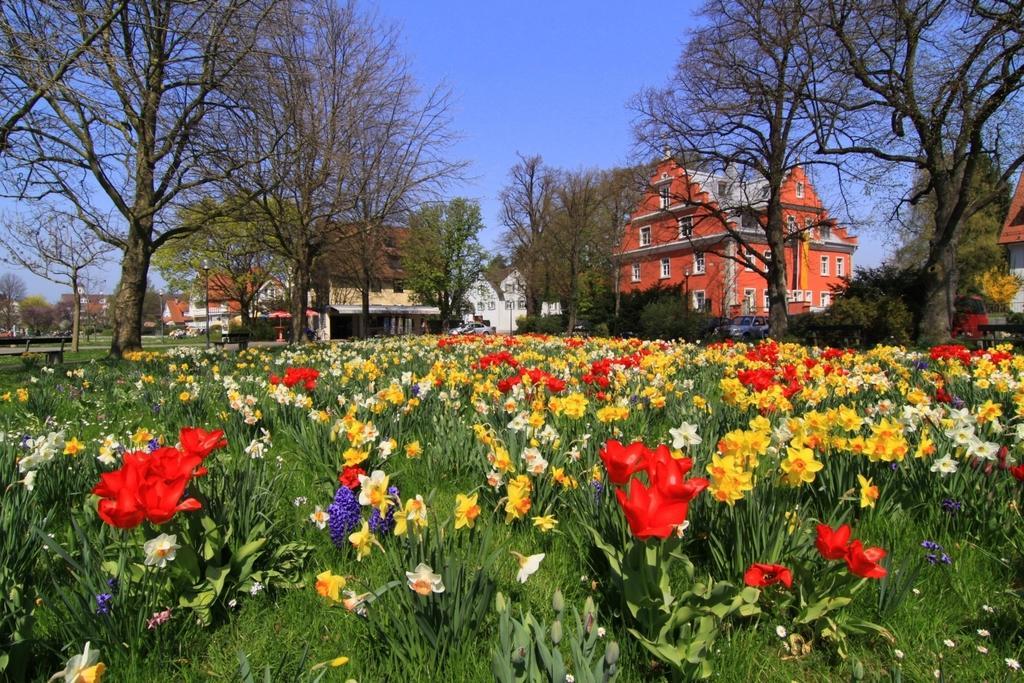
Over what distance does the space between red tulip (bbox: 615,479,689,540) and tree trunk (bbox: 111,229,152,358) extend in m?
14.8

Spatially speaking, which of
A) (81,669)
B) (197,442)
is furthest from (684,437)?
(81,669)

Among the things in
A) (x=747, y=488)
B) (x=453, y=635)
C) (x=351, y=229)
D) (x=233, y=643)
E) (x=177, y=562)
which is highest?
(x=351, y=229)

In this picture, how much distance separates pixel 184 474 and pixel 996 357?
703 cm

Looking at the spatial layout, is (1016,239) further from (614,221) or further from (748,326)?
(614,221)

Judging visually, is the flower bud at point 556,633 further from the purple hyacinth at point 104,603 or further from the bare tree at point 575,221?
the bare tree at point 575,221

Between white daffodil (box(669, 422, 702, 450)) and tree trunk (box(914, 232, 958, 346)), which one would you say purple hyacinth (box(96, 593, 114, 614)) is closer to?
white daffodil (box(669, 422, 702, 450))

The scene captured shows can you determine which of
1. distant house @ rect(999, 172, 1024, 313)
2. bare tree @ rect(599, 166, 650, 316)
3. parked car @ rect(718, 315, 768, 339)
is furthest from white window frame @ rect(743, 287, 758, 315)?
distant house @ rect(999, 172, 1024, 313)

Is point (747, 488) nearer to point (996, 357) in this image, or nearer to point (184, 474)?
point (184, 474)

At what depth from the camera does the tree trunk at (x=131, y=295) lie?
43.4ft

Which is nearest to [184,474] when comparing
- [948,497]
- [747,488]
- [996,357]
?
[747,488]

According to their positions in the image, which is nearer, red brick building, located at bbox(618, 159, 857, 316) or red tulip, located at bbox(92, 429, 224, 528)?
red tulip, located at bbox(92, 429, 224, 528)

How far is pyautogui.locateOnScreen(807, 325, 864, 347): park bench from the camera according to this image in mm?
15944

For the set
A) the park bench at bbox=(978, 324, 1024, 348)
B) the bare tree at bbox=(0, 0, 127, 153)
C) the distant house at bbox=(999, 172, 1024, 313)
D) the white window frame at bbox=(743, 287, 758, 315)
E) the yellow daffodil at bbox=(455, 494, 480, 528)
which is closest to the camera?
the yellow daffodil at bbox=(455, 494, 480, 528)

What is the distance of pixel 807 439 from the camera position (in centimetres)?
225
